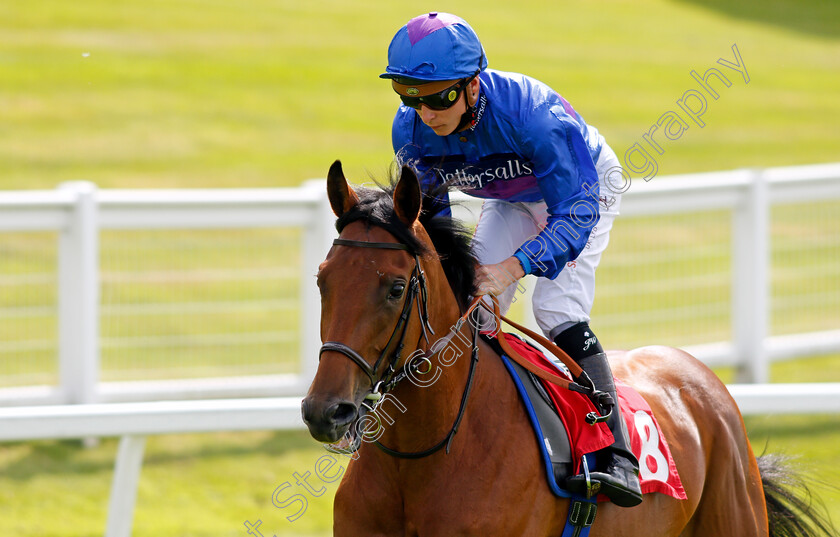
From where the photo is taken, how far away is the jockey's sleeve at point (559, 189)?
3.03 metres

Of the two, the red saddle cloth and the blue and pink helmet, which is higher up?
the blue and pink helmet

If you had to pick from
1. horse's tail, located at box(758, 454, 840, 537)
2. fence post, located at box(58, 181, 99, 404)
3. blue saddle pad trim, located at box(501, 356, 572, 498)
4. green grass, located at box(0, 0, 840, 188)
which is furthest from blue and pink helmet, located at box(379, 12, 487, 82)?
green grass, located at box(0, 0, 840, 188)

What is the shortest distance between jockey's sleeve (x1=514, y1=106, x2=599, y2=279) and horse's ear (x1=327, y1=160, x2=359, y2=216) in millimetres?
512

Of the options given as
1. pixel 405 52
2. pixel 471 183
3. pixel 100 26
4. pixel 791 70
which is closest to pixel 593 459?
pixel 471 183

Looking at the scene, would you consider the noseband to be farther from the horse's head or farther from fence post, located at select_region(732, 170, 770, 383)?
fence post, located at select_region(732, 170, 770, 383)

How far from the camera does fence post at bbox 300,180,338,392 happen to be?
241 inches

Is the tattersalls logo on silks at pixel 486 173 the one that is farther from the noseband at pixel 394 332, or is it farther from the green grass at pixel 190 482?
the green grass at pixel 190 482

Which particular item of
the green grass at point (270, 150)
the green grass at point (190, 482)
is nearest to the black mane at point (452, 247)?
the green grass at point (190, 482)

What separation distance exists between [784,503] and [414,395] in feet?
6.44

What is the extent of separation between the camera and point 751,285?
23.2 feet

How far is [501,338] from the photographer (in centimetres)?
316

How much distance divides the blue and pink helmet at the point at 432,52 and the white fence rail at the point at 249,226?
9.85 ft

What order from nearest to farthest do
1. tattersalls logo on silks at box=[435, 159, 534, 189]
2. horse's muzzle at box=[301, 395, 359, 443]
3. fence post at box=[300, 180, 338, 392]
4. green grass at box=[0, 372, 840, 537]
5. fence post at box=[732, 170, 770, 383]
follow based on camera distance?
horse's muzzle at box=[301, 395, 359, 443] < tattersalls logo on silks at box=[435, 159, 534, 189] < green grass at box=[0, 372, 840, 537] < fence post at box=[300, 180, 338, 392] < fence post at box=[732, 170, 770, 383]

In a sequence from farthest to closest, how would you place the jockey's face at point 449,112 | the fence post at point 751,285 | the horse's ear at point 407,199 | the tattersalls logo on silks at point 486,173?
1. the fence post at point 751,285
2. the tattersalls logo on silks at point 486,173
3. the jockey's face at point 449,112
4. the horse's ear at point 407,199
